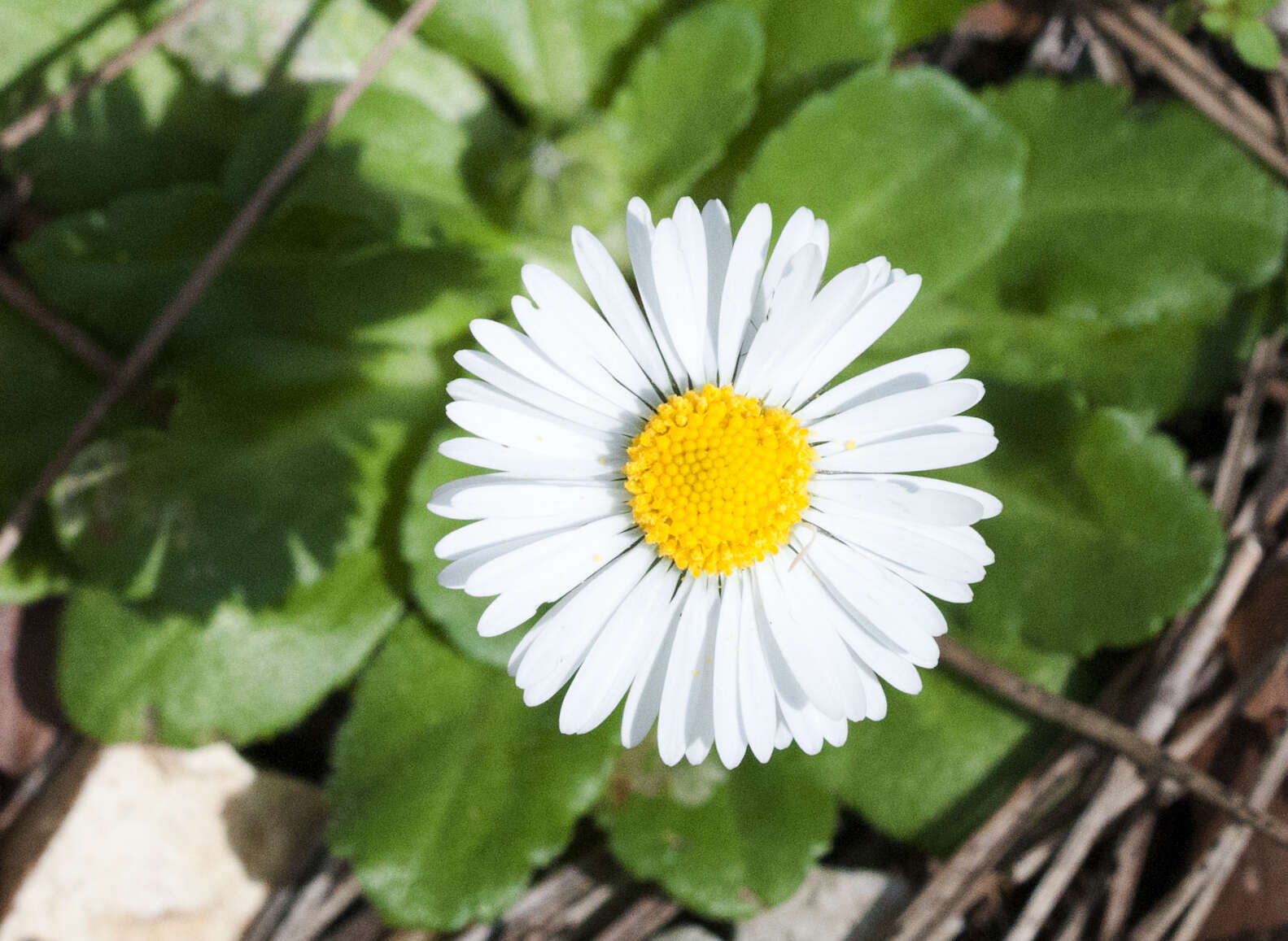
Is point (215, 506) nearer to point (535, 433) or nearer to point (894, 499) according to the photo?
point (535, 433)

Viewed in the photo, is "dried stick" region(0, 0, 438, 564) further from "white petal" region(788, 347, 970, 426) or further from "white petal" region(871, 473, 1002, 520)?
"white petal" region(871, 473, 1002, 520)

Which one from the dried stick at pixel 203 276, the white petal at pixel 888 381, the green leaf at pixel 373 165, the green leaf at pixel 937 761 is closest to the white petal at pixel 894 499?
the white petal at pixel 888 381

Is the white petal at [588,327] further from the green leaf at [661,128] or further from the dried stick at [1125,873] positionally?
the dried stick at [1125,873]

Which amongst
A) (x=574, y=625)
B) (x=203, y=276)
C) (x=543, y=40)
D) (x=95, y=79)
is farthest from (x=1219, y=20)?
(x=95, y=79)

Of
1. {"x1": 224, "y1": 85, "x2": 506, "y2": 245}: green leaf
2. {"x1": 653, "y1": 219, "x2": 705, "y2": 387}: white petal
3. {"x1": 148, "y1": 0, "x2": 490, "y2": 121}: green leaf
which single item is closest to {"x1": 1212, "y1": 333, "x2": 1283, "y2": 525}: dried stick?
{"x1": 653, "y1": 219, "x2": 705, "y2": 387}: white petal

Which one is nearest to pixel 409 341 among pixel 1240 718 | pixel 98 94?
pixel 98 94
